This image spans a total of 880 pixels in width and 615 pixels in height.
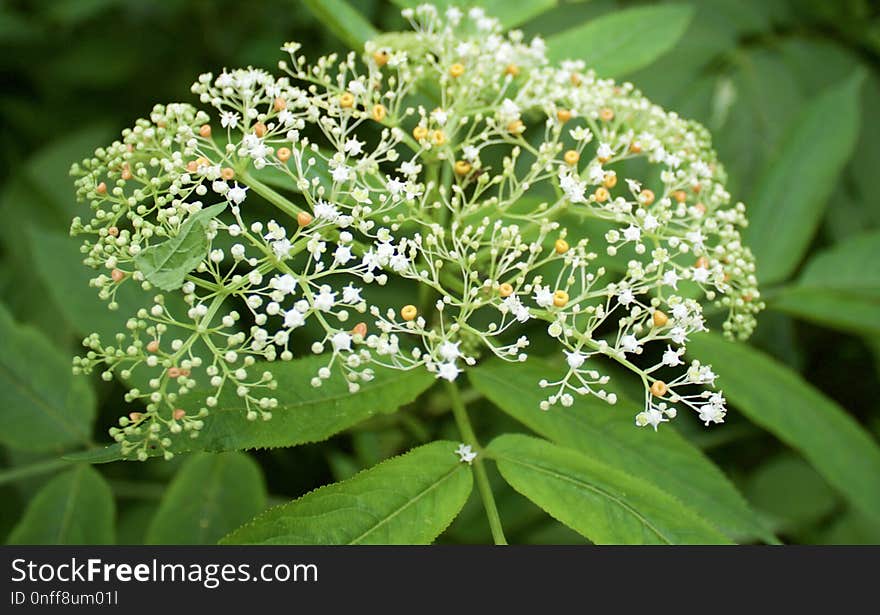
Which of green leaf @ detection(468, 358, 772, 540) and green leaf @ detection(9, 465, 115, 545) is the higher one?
green leaf @ detection(9, 465, 115, 545)

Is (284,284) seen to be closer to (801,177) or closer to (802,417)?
(802,417)

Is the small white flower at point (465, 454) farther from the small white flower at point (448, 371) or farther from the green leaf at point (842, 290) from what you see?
the green leaf at point (842, 290)

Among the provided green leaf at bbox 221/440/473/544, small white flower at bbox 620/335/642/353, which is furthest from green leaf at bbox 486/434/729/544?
small white flower at bbox 620/335/642/353

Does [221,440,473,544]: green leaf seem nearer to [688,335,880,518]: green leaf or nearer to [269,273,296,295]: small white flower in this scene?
[269,273,296,295]: small white flower

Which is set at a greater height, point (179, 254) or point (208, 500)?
point (179, 254)

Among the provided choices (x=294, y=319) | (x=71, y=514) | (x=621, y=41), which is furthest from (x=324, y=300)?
(x=621, y=41)

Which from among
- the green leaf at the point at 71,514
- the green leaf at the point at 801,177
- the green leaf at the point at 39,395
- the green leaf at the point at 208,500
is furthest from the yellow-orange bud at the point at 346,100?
the green leaf at the point at 801,177
